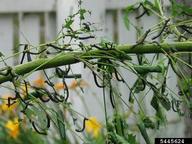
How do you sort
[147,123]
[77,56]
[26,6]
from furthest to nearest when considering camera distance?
[26,6] < [147,123] < [77,56]

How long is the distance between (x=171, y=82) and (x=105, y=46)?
186cm

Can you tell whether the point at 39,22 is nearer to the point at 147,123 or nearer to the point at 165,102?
the point at 147,123

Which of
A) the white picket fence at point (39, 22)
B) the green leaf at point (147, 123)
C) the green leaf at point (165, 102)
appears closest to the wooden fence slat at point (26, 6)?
the white picket fence at point (39, 22)

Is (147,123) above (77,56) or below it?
below

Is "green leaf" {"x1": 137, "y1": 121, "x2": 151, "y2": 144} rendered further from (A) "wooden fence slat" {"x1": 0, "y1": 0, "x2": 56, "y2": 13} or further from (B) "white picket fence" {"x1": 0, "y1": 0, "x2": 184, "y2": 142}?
(A) "wooden fence slat" {"x1": 0, "y1": 0, "x2": 56, "y2": 13}

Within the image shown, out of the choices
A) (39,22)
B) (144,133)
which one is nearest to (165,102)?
(144,133)

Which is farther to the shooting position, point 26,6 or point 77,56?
point 26,6

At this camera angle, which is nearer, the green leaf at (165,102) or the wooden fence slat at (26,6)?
the green leaf at (165,102)

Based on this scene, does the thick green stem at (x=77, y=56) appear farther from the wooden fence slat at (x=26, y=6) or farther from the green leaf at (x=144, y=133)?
the wooden fence slat at (x=26, y=6)

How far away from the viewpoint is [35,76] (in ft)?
11.0

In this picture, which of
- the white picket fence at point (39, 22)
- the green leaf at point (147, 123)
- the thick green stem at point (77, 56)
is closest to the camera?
the thick green stem at point (77, 56)

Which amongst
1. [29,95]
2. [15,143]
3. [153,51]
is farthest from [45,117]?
[15,143]

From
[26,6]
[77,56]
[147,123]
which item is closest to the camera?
[77,56]

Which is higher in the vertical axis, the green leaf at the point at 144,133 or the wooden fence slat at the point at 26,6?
the wooden fence slat at the point at 26,6
